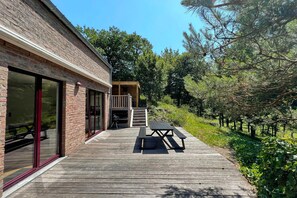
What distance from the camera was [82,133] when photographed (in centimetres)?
627

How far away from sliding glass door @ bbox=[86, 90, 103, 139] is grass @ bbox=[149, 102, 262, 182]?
4984 millimetres

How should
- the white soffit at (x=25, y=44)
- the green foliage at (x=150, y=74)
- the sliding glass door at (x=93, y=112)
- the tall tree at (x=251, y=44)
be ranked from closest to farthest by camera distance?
the tall tree at (x=251, y=44)
the white soffit at (x=25, y=44)
the sliding glass door at (x=93, y=112)
the green foliage at (x=150, y=74)

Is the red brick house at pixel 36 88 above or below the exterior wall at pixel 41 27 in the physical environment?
below

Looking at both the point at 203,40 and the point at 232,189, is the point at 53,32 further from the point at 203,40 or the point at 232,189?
the point at 232,189

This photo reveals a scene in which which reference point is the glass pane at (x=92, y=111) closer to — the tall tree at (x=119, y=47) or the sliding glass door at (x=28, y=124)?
the sliding glass door at (x=28, y=124)

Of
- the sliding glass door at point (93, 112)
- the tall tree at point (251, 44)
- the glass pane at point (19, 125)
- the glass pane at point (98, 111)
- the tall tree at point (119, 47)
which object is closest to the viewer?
the tall tree at point (251, 44)

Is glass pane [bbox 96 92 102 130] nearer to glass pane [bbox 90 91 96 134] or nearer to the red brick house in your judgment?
glass pane [bbox 90 91 96 134]

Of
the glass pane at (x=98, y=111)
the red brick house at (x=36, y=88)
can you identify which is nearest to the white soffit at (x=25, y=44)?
the red brick house at (x=36, y=88)

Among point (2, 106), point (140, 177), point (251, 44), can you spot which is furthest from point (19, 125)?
point (251, 44)

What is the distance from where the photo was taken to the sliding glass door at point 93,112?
7.14 meters

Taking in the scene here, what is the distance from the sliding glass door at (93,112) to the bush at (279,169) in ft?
20.6

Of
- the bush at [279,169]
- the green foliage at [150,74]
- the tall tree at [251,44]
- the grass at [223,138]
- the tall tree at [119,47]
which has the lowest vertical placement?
the grass at [223,138]

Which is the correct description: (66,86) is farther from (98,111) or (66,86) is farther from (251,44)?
(251,44)

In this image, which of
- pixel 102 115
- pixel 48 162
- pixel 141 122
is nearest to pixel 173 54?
pixel 141 122
